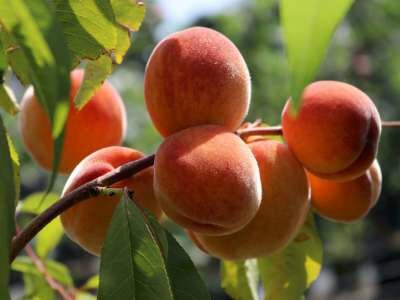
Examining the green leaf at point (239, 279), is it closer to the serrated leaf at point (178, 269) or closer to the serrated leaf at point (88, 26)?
the serrated leaf at point (178, 269)

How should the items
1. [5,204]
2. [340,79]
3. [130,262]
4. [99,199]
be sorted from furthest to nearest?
1. [340,79]
2. [99,199]
3. [130,262]
4. [5,204]

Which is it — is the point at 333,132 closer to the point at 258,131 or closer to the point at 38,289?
the point at 258,131

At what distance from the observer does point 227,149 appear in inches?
25.1

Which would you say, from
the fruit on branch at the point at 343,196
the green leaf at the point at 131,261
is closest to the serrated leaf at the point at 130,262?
the green leaf at the point at 131,261

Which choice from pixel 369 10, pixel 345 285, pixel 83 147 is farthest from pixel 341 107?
pixel 345 285

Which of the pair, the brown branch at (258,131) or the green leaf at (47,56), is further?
the brown branch at (258,131)

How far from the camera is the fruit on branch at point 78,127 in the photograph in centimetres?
90

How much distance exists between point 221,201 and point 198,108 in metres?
0.10

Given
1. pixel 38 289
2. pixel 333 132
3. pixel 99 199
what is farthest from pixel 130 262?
pixel 38 289

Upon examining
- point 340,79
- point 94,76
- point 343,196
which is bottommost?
point 340,79

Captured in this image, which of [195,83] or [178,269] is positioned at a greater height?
[195,83]

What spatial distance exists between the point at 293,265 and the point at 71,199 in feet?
1.17

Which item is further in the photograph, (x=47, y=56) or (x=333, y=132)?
(x=333, y=132)

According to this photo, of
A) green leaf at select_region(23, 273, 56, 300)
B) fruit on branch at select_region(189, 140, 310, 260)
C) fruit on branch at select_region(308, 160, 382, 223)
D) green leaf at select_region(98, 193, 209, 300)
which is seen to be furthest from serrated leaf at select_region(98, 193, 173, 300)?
green leaf at select_region(23, 273, 56, 300)
